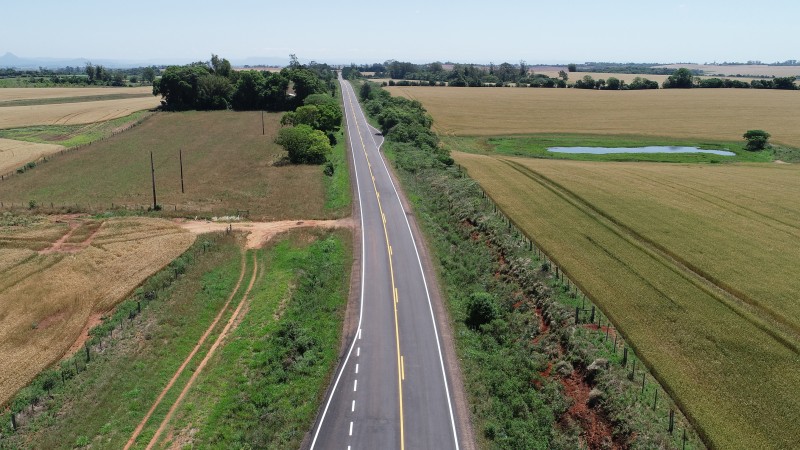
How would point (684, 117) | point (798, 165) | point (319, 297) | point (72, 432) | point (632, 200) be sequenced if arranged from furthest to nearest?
point (684, 117) → point (798, 165) → point (632, 200) → point (319, 297) → point (72, 432)

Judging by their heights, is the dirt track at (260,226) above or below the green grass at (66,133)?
below

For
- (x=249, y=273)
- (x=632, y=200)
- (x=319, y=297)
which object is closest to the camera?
(x=319, y=297)

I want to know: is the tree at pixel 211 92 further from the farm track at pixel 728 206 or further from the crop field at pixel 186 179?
the farm track at pixel 728 206

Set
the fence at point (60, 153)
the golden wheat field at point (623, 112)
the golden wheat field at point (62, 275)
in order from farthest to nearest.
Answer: the golden wheat field at point (623, 112) < the fence at point (60, 153) < the golden wheat field at point (62, 275)

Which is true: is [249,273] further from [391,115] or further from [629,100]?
[629,100]

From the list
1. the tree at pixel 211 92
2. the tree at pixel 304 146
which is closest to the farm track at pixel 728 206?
the tree at pixel 304 146

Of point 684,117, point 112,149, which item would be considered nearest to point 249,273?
point 112,149

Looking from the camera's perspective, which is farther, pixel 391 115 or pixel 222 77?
pixel 222 77
